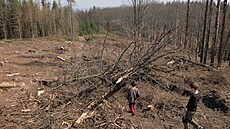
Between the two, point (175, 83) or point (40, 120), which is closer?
point (40, 120)

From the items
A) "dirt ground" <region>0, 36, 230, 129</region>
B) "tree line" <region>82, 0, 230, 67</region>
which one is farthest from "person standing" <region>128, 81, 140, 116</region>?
"tree line" <region>82, 0, 230, 67</region>

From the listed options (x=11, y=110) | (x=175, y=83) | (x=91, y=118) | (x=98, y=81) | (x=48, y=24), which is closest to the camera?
(x=91, y=118)

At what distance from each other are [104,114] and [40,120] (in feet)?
6.12

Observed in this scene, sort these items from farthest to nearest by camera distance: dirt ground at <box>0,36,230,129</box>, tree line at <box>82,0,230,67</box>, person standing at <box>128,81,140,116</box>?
tree line at <box>82,0,230,67</box>, person standing at <box>128,81,140,116</box>, dirt ground at <box>0,36,230,129</box>

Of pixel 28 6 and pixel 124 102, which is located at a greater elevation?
pixel 28 6

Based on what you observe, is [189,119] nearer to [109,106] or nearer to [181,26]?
[109,106]

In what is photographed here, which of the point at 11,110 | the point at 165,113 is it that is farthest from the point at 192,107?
the point at 11,110

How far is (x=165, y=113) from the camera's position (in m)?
8.06

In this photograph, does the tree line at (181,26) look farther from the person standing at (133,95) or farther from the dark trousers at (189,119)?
the dark trousers at (189,119)

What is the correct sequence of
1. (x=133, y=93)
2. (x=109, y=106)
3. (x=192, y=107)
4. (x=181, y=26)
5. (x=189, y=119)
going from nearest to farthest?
(x=192, y=107), (x=189, y=119), (x=133, y=93), (x=109, y=106), (x=181, y=26)

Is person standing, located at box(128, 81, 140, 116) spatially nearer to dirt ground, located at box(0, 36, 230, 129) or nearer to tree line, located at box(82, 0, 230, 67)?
dirt ground, located at box(0, 36, 230, 129)

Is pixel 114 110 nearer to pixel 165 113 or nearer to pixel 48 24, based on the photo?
pixel 165 113

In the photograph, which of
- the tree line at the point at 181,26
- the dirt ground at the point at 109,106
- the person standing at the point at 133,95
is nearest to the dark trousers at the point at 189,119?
the dirt ground at the point at 109,106

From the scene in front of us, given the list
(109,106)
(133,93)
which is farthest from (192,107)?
(109,106)
